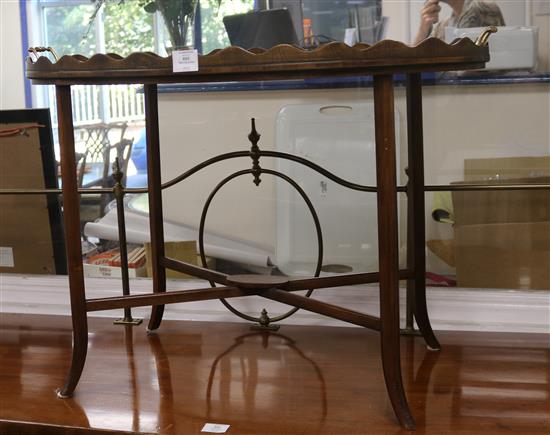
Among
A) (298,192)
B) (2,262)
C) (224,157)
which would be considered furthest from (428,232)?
(2,262)

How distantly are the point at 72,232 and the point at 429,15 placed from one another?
3.97 ft

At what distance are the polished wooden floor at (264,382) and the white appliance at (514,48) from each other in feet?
2.40

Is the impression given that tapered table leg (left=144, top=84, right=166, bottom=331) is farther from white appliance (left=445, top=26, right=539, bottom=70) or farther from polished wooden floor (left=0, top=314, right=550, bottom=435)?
white appliance (left=445, top=26, right=539, bottom=70)

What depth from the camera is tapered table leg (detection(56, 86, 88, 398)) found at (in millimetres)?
1552

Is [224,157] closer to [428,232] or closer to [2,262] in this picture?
[428,232]

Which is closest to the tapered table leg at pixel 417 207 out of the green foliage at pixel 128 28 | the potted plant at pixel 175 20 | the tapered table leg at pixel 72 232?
the tapered table leg at pixel 72 232

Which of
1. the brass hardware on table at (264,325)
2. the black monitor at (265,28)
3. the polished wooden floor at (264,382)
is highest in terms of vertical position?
the black monitor at (265,28)

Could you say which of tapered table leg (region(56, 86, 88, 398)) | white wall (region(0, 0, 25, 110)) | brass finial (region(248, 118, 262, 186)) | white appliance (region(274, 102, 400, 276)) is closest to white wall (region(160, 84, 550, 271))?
white appliance (region(274, 102, 400, 276))

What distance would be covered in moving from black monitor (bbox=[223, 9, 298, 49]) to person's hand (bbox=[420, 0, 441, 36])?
→ 0.38 metres

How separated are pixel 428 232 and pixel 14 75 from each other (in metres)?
1.40

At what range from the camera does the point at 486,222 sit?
2.14 meters

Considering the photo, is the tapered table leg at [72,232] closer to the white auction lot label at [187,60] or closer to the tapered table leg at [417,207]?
the white auction lot label at [187,60]

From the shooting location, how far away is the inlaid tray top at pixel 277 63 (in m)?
1.33

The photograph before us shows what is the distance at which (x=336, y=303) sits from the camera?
7.31 ft
